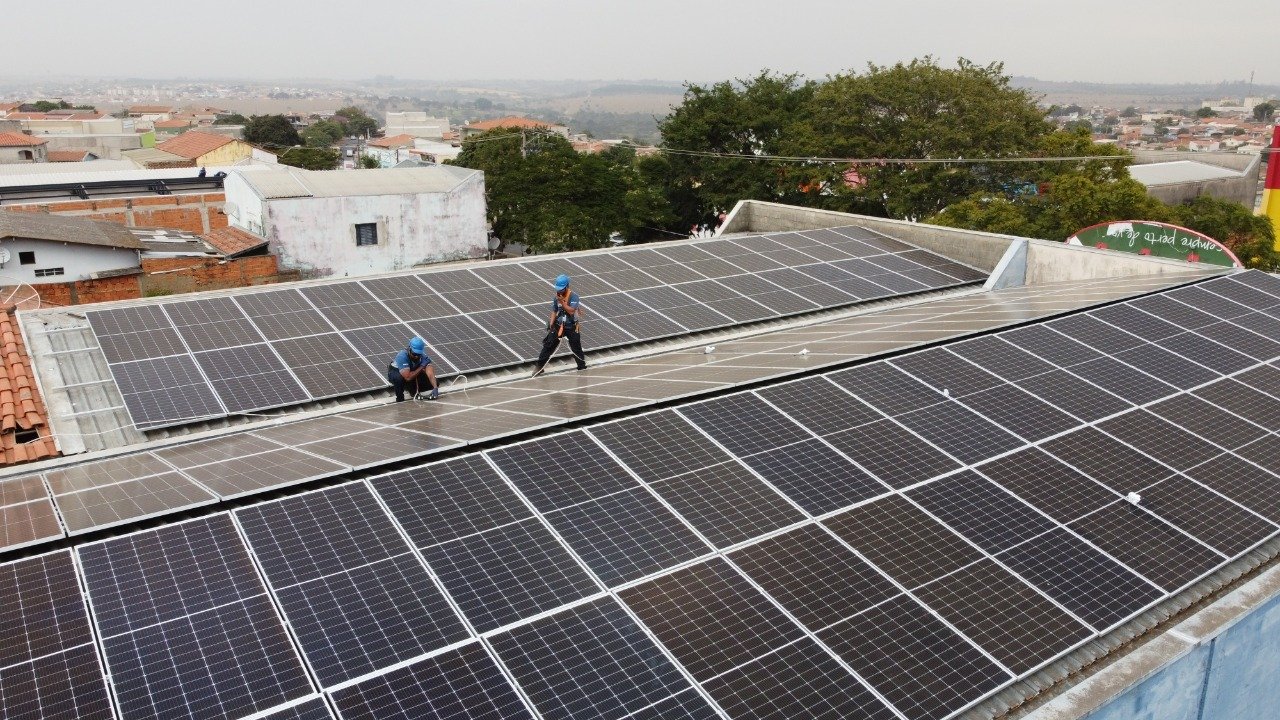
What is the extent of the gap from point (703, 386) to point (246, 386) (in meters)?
7.53

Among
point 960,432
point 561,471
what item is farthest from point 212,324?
point 960,432

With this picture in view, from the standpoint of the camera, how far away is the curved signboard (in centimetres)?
2267

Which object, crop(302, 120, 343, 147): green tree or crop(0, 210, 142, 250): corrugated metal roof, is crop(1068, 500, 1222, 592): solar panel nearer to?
crop(0, 210, 142, 250): corrugated metal roof

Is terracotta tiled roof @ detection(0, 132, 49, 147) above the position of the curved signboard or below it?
below

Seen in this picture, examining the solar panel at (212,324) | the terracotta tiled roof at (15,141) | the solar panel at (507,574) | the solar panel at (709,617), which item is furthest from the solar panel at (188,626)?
the terracotta tiled roof at (15,141)

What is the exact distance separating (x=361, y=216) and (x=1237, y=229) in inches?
1578

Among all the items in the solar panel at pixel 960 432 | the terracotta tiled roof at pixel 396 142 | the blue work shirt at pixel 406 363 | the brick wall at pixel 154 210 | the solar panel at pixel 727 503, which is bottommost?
the brick wall at pixel 154 210

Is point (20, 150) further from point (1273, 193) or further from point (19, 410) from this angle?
point (1273, 193)

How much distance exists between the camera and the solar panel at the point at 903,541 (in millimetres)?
9023

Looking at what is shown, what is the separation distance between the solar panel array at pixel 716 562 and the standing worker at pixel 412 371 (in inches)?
153

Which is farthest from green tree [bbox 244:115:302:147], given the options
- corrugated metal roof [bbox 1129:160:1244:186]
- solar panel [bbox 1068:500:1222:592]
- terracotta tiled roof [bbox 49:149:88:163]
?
solar panel [bbox 1068:500:1222:592]

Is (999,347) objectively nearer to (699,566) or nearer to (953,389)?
(953,389)

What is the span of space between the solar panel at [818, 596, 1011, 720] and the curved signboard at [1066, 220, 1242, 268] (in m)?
18.4

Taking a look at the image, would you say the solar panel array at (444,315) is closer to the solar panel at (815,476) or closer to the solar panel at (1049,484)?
the solar panel at (815,476)
